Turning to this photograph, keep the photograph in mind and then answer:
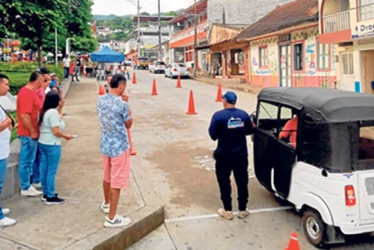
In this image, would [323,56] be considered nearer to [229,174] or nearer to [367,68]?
[367,68]

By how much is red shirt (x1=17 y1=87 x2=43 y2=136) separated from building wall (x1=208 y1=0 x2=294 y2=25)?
113ft

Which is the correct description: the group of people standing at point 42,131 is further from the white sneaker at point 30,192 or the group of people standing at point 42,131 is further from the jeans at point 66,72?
the jeans at point 66,72

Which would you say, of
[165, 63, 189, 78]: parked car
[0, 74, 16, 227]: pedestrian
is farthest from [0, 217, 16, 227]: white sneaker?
[165, 63, 189, 78]: parked car

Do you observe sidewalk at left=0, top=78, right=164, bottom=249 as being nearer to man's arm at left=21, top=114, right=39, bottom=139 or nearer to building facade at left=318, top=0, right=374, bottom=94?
man's arm at left=21, top=114, right=39, bottom=139

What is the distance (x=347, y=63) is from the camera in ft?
57.8

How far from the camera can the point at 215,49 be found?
109 ft

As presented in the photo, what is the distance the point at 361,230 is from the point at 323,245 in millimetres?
467

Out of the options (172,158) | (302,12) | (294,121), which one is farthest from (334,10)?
(294,121)

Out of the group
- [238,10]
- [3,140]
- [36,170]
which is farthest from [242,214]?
[238,10]

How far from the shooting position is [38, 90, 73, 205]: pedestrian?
17.4 feet

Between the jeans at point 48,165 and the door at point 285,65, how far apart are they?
18962mm

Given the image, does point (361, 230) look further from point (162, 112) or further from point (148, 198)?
point (162, 112)

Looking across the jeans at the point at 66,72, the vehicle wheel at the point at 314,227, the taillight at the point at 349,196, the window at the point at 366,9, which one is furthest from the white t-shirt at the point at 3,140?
the jeans at the point at 66,72

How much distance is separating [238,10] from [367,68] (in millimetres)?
24156
